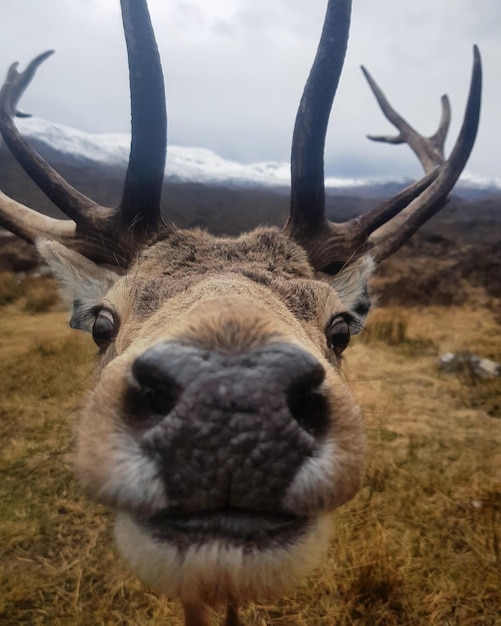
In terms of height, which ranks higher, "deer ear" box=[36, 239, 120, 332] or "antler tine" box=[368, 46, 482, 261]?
"antler tine" box=[368, 46, 482, 261]

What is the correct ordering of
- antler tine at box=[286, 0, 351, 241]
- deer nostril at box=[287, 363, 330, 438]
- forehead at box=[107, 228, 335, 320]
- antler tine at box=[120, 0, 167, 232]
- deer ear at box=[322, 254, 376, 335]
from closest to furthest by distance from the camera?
deer nostril at box=[287, 363, 330, 438], forehead at box=[107, 228, 335, 320], antler tine at box=[120, 0, 167, 232], antler tine at box=[286, 0, 351, 241], deer ear at box=[322, 254, 376, 335]

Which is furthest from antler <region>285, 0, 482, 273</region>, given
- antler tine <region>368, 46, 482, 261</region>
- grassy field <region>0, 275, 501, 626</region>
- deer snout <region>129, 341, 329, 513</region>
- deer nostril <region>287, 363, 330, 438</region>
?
deer snout <region>129, 341, 329, 513</region>

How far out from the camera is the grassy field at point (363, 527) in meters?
4.09

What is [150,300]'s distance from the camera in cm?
279

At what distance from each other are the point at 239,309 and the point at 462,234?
151ft

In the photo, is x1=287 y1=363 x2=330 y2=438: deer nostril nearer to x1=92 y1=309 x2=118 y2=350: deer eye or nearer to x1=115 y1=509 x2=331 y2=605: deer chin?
x1=115 y1=509 x2=331 y2=605: deer chin

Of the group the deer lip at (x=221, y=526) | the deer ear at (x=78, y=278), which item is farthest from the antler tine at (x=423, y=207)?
the deer lip at (x=221, y=526)

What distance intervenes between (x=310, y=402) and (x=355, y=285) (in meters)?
2.61

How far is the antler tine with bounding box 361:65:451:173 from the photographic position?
6094mm

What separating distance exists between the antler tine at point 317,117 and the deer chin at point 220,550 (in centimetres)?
289

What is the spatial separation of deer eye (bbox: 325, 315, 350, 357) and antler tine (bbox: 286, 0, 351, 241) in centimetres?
119

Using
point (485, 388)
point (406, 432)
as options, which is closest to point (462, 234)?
point (485, 388)

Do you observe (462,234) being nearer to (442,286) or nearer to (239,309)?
(442,286)

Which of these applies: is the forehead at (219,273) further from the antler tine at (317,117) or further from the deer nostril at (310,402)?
the deer nostril at (310,402)
